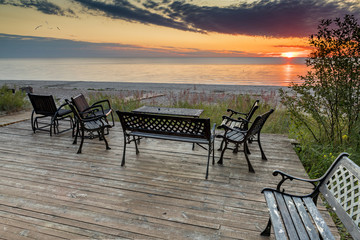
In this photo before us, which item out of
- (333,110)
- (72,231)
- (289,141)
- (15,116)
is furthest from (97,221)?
(15,116)

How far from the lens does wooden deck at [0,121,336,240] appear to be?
2.24 m

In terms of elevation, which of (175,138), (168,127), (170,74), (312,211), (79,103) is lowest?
(312,211)

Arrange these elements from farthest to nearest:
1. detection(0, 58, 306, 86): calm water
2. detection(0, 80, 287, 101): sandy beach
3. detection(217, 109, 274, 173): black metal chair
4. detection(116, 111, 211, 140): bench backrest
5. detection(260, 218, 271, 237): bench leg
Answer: detection(0, 58, 306, 86): calm water → detection(0, 80, 287, 101): sandy beach → detection(217, 109, 274, 173): black metal chair → detection(116, 111, 211, 140): bench backrest → detection(260, 218, 271, 237): bench leg

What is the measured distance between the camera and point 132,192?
291cm

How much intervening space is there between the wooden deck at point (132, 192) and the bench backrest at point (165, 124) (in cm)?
60

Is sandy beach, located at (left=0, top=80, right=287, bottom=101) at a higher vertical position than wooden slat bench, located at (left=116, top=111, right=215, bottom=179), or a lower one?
lower

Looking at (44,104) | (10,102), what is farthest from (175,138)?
(10,102)

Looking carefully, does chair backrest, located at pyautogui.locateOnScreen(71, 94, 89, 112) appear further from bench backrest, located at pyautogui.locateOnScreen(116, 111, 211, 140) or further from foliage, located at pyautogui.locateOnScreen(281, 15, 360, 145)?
foliage, located at pyautogui.locateOnScreen(281, 15, 360, 145)

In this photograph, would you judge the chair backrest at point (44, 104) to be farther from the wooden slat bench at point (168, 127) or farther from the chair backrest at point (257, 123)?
the chair backrest at point (257, 123)

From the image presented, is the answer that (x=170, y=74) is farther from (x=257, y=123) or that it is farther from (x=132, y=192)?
(x=132, y=192)

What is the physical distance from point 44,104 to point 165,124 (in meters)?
3.38

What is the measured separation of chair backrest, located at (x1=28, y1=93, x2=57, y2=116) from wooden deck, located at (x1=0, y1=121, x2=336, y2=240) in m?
0.89

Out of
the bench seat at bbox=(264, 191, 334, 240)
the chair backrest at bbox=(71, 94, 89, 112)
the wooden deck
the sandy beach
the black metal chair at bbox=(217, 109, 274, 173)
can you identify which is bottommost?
the wooden deck

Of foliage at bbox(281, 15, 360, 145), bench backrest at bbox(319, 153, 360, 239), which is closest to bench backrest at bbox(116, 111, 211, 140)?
bench backrest at bbox(319, 153, 360, 239)
